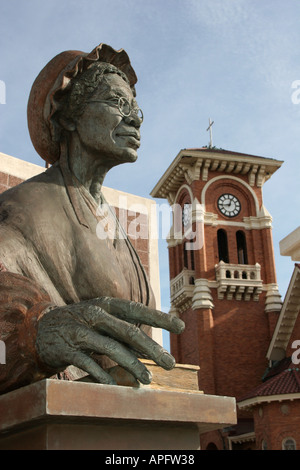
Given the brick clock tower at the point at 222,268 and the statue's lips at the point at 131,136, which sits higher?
the brick clock tower at the point at 222,268

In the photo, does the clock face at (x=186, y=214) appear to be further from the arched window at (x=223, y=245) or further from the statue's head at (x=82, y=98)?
the statue's head at (x=82, y=98)

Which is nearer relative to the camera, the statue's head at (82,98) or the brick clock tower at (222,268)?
the statue's head at (82,98)

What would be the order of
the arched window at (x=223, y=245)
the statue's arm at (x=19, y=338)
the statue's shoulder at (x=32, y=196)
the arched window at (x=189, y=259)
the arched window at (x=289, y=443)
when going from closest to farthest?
the statue's arm at (x=19, y=338), the statue's shoulder at (x=32, y=196), the arched window at (x=289, y=443), the arched window at (x=189, y=259), the arched window at (x=223, y=245)

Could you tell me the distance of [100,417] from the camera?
1.64 metres

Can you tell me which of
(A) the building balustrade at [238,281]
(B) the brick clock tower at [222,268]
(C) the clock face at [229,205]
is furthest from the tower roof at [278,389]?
(C) the clock face at [229,205]

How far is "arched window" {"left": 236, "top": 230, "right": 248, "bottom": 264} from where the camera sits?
37447 mm

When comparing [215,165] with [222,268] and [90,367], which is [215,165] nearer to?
[222,268]

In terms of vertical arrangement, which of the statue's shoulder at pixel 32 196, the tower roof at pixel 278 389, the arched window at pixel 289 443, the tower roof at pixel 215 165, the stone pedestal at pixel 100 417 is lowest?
the stone pedestal at pixel 100 417

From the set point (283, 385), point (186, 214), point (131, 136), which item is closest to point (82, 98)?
point (131, 136)

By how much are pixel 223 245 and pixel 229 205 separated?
2.53 m

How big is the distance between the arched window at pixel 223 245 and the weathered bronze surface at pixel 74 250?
34.8 meters

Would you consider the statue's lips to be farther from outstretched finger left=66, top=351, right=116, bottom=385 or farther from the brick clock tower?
the brick clock tower

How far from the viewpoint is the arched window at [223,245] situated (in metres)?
37.4
